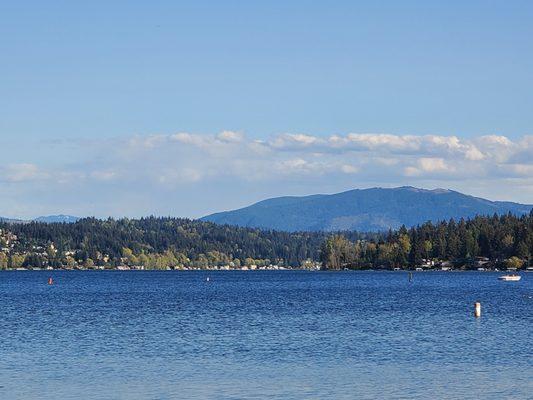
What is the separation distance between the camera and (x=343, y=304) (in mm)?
133125

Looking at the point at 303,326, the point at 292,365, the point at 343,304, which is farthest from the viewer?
the point at 343,304

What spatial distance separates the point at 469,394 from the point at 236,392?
1202 cm

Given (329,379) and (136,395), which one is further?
(329,379)

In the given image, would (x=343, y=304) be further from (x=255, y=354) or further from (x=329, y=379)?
(x=329, y=379)

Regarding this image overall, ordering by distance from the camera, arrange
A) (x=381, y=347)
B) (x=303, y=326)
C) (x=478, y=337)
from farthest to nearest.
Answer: (x=303, y=326)
(x=478, y=337)
(x=381, y=347)

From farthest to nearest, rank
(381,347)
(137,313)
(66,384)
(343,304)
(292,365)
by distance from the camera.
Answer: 1. (343,304)
2. (137,313)
3. (381,347)
4. (292,365)
5. (66,384)

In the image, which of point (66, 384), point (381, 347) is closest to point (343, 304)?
point (381, 347)

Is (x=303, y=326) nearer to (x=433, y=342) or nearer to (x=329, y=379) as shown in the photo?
(x=433, y=342)

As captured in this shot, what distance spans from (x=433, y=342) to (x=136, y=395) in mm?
32602

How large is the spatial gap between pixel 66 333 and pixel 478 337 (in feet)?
116

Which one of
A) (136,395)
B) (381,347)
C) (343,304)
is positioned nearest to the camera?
(136,395)

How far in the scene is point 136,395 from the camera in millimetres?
49531

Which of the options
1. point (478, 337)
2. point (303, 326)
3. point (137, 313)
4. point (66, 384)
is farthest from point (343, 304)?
point (66, 384)

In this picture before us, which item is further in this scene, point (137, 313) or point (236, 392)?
point (137, 313)
